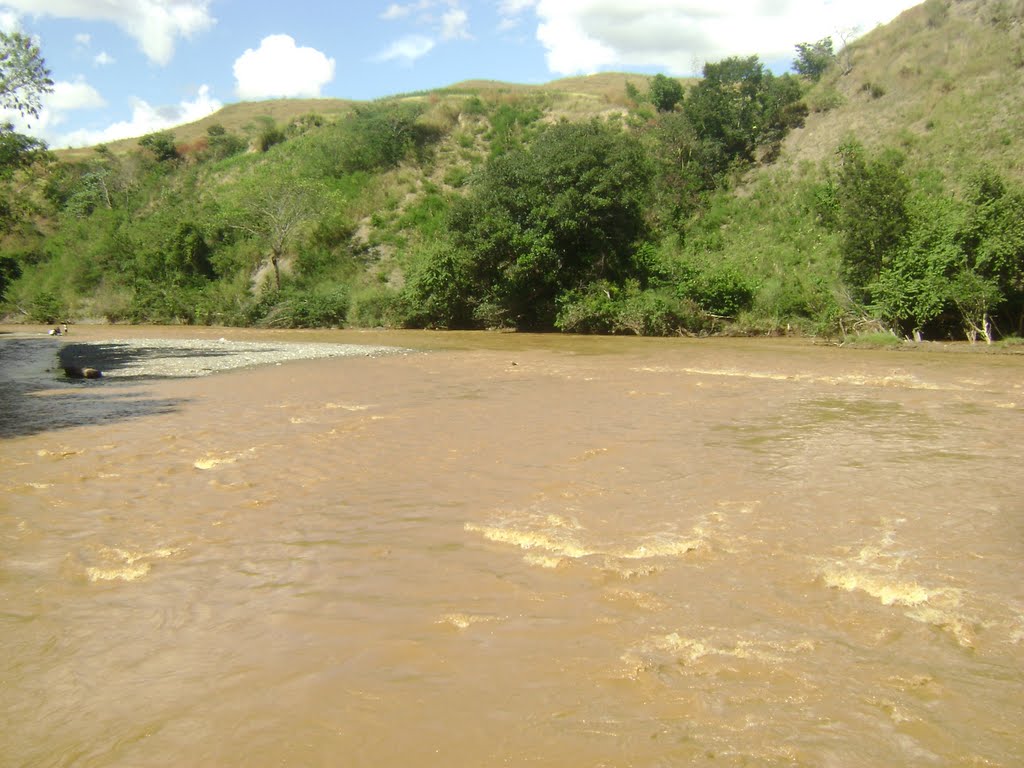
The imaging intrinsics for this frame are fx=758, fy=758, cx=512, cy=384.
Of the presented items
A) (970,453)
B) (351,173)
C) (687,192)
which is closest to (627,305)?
(687,192)

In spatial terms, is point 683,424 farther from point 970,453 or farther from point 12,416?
point 12,416

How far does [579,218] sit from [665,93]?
22.2 m

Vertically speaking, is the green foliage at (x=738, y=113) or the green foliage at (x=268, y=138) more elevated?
the green foliage at (x=268, y=138)

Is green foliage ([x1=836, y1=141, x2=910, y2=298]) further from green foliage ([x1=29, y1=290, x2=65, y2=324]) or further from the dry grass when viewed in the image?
green foliage ([x1=29, y1=290, x2=65, y2=324])

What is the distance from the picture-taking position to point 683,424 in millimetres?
11578

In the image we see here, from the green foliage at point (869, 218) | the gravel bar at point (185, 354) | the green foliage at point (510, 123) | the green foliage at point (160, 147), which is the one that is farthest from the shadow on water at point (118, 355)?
the green foliage at point (160, 147)

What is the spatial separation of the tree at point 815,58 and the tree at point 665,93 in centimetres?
708

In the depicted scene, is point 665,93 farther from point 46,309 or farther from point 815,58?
point 46,309

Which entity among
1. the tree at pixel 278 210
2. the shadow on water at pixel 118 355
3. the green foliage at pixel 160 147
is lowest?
the shadow on water at pixel 118 355

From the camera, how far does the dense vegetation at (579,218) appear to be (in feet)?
75.6

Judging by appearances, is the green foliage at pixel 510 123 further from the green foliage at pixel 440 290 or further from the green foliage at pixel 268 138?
the green foliage at pixel 268 138

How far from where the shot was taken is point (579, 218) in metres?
28.9

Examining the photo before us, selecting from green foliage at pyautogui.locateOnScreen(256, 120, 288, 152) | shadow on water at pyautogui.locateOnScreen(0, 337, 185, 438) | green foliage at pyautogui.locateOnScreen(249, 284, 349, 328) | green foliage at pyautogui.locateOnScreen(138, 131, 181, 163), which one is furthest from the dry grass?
green foliage at pyautogui.locateOnScreen(138, 131, 181, 163)

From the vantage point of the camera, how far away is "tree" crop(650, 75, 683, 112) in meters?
46.5
